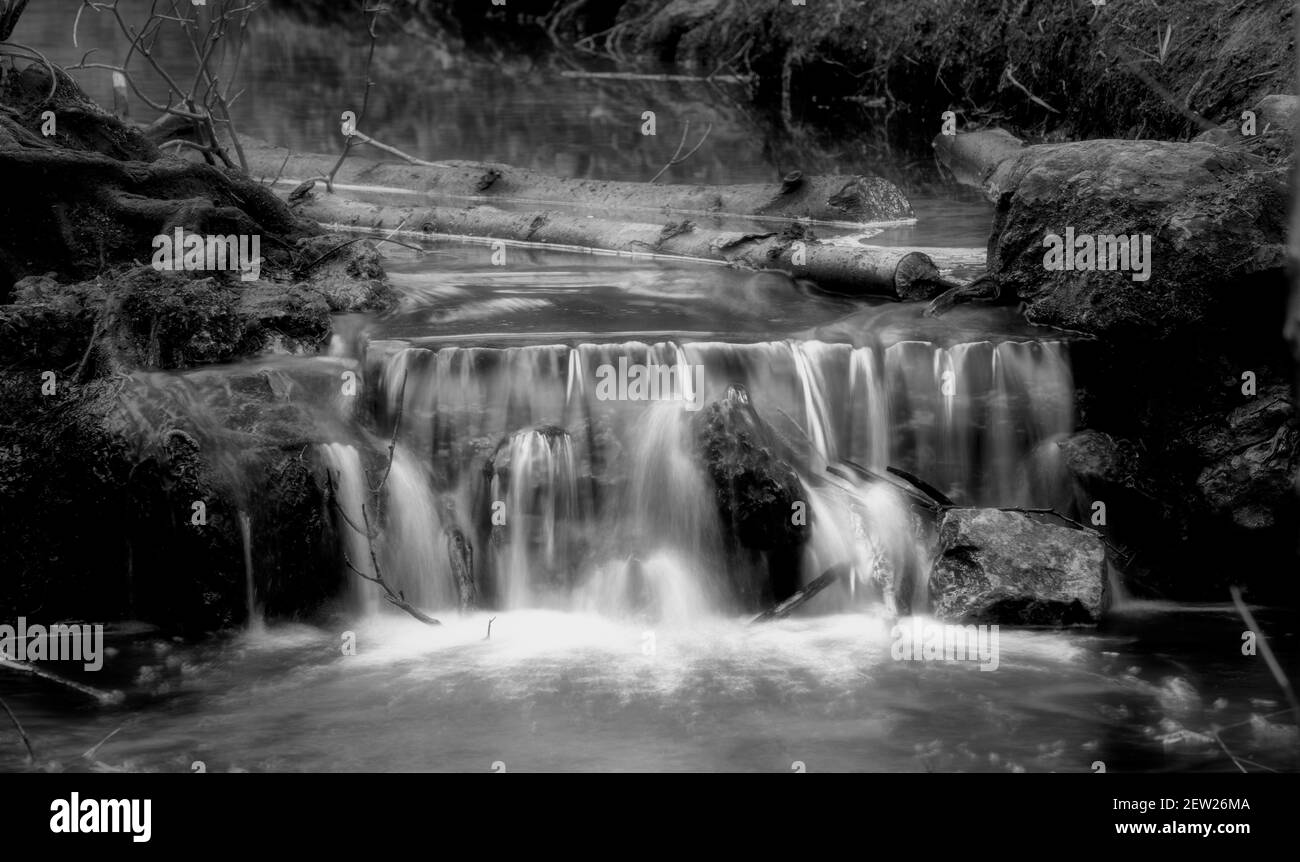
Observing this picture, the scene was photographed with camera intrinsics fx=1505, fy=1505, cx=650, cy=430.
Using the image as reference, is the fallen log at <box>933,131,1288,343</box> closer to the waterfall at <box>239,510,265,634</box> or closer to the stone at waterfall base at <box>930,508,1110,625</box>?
the stone at waterfall base at <box>930,508,1110,625</box>

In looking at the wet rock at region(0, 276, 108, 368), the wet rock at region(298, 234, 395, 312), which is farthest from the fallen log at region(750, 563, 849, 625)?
the wet rock at region(0, 276, 108, 368)

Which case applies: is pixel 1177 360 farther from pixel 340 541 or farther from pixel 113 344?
pixel 113 344

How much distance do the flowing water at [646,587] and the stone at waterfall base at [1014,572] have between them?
0.53 feet

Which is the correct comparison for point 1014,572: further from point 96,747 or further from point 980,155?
point 980,155

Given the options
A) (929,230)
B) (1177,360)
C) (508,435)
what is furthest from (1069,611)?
(929,230)

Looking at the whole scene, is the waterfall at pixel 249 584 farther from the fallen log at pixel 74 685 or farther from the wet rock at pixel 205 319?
the wet rock at pixel 205 319

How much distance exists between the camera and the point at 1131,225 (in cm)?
895

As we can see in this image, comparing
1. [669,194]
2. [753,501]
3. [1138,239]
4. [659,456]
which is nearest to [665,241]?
[669,194]

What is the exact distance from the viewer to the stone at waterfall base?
7.69 metres

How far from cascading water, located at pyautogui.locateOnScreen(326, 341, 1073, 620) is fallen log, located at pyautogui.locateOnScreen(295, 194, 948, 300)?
4.93 feet

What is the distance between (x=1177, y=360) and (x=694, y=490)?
116 inches

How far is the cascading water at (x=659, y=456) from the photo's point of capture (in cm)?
815

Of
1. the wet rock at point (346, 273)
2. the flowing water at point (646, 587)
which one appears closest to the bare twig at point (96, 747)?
the flowing water at point (646, 587)

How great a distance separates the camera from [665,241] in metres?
12.4
